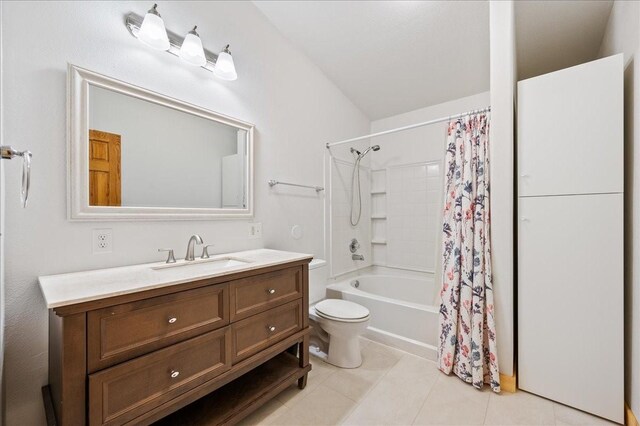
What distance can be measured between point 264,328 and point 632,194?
2085mm

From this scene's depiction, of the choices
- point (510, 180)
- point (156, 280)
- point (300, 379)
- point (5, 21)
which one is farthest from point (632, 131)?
point (5, 21)

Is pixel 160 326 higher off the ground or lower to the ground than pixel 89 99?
lower

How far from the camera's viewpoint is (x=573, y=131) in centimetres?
154

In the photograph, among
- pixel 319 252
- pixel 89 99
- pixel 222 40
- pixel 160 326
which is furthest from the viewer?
pixel 319 252

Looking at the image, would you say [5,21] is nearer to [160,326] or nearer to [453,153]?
[160,326]

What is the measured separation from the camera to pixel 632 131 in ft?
4.75

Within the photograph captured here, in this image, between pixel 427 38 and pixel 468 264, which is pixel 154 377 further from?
pixel 427 38

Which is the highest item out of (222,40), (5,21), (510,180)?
(222,40)

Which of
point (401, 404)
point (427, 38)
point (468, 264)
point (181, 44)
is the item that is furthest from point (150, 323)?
point (427, 38)

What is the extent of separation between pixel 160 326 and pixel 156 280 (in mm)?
183

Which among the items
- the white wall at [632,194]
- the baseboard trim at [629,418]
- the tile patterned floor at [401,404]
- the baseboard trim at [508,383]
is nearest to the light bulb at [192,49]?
the tile patterned floor at [401,404]

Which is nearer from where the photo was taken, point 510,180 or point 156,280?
point 156,280

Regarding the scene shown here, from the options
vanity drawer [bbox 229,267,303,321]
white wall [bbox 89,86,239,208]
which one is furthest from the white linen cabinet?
white wall [bbox 89,86,239,208]

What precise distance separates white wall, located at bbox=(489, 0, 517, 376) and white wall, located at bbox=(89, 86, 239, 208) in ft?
5.87
